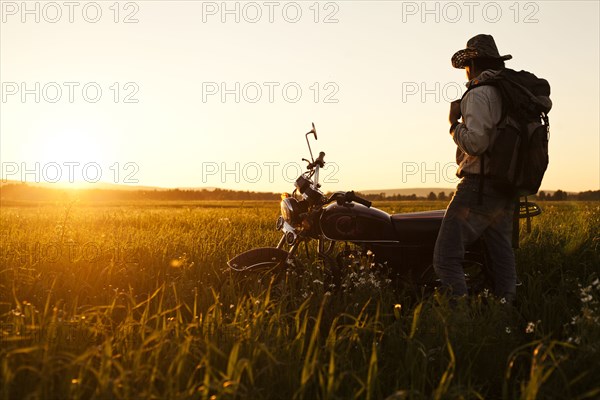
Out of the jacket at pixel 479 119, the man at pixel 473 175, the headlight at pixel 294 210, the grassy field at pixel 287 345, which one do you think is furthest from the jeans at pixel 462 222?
the headlight at pixel 294 210

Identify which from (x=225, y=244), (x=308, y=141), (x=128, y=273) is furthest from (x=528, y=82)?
(x=225, y=244)

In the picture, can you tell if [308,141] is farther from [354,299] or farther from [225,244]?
[225,244]

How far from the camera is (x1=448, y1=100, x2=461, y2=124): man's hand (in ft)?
17.6

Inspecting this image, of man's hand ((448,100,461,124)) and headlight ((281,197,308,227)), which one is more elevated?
man's hand ((448,100,461,124))

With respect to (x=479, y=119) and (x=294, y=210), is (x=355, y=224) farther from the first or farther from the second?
(x=479, y=119)

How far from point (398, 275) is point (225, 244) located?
14.2 feet

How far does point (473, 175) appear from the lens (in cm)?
538

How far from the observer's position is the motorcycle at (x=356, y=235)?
5.79 metres

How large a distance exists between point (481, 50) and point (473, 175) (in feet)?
3.76

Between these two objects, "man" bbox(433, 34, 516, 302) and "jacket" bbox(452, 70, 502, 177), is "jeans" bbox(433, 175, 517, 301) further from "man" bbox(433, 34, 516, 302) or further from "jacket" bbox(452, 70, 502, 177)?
"jacket" bbox(452, 70, 502, 177)

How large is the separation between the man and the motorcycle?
1.60 ft

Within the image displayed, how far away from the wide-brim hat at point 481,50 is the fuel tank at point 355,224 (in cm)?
171

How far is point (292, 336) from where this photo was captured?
4500 mm

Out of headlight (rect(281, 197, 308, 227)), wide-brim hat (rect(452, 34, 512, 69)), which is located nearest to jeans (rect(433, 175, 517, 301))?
wide-brim hat (rect(452, 34, 512, 69))
